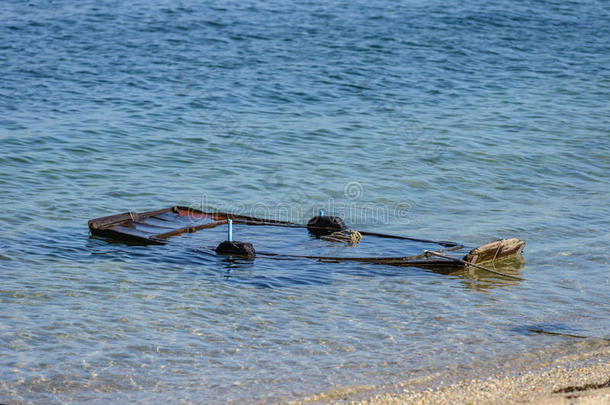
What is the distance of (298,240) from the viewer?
48.5ft

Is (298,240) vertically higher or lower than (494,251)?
lower

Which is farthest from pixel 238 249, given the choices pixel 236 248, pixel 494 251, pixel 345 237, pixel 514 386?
pixel 514 386

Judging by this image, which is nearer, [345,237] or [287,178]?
[345,237]

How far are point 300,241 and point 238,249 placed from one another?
1609 mm

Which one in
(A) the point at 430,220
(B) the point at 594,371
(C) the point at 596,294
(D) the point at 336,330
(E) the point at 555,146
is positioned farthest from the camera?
(E) the point at 555,146

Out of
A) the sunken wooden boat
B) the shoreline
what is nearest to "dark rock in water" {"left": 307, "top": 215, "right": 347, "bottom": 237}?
the sunken wooden boat

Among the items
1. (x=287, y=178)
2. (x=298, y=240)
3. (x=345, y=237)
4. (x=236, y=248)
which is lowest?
(x=287, y=178)

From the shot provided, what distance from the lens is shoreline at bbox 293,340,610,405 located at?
8.68 metres

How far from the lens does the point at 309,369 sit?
9.89 meters

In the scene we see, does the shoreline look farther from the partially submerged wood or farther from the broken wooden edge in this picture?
the partially submerged wood

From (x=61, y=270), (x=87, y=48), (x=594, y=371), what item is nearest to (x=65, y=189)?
(x=61, y=270)

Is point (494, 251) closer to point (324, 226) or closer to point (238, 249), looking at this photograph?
point (324, 226)

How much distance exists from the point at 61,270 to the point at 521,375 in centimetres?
758

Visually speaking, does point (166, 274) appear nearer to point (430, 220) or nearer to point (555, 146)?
point (430, 220)
